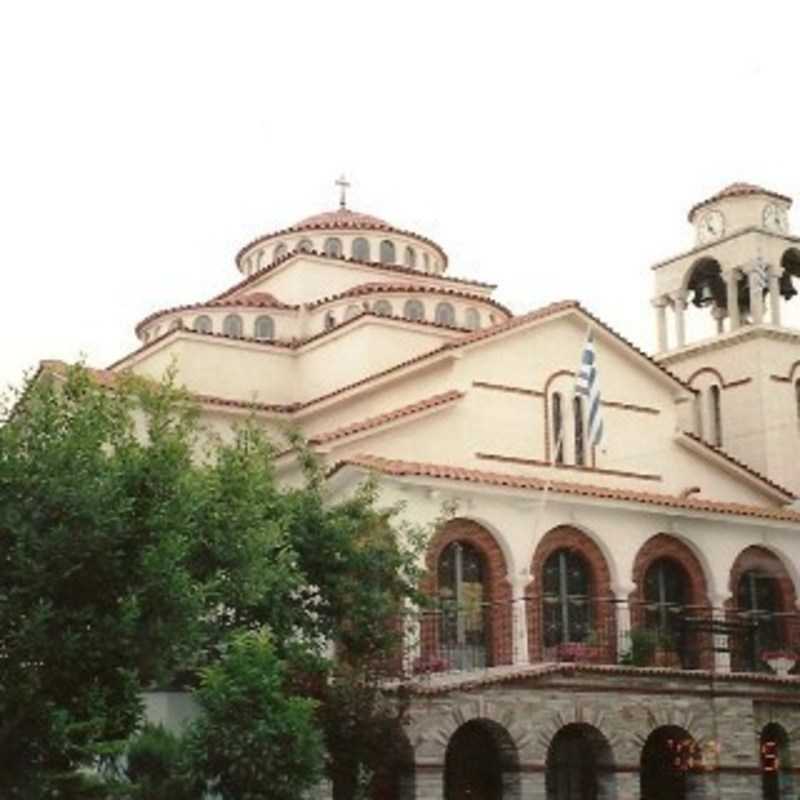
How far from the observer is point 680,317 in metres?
41.4

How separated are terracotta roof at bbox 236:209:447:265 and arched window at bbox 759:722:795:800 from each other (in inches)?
768

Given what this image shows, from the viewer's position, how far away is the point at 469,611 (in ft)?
91.4

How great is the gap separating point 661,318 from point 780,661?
1443cm

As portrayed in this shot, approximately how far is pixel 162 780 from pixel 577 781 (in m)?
10.1

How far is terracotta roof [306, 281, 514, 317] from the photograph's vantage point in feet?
128

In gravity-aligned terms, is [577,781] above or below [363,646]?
below

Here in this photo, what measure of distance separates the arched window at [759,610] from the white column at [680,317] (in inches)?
412

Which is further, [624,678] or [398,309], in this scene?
[398,309]

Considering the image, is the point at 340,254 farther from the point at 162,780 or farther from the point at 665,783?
the point at 162,780

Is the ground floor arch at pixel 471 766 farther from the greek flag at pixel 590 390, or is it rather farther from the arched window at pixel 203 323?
the arched window at pixel 203 323

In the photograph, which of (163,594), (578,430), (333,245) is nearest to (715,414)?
(578,430)

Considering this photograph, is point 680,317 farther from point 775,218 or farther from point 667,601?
point 667,601

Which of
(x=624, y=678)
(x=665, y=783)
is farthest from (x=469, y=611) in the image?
(x=665, y=783)

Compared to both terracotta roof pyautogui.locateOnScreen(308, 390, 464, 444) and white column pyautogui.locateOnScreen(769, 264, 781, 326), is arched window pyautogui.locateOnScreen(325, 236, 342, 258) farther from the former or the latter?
terracotta roof pyautogui.locateOnScreen(308, 390, 464, 444)
